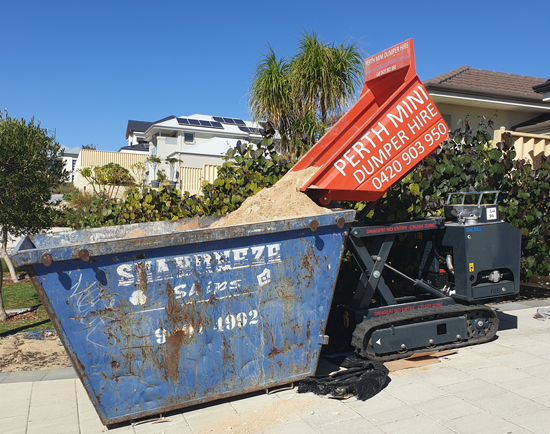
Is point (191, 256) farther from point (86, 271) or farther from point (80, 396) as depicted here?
point (80, 396)

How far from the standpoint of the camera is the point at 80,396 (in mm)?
4840

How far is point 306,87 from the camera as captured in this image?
427 inches

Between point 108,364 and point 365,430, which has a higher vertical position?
point 108,364

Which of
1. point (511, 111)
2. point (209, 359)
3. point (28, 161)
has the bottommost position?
point (209, 359)

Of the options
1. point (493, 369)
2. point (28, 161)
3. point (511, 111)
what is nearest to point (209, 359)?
point (493, 369)

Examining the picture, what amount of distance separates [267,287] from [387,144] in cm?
210

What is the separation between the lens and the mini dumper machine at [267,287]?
12.6 ft

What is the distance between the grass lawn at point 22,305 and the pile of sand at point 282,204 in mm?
4765

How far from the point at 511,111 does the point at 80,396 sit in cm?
1419

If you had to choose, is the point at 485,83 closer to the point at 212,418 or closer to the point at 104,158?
the point at 212,418

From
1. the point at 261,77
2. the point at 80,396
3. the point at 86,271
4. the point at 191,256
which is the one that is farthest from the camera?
the point at 261,77

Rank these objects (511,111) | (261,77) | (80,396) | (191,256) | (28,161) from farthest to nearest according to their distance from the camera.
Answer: (511,111) < (261,77) < (28,161) < (80,396) < (191,256)

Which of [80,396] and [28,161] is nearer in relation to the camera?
[80,396]

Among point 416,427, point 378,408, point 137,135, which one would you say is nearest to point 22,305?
point 378,408
